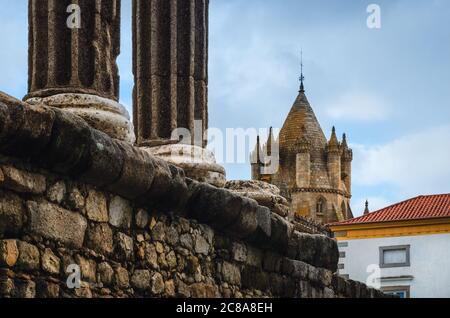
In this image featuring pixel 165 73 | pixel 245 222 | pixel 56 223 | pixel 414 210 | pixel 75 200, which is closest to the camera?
pixel 56 223

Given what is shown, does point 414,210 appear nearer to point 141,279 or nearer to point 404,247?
point 404,247

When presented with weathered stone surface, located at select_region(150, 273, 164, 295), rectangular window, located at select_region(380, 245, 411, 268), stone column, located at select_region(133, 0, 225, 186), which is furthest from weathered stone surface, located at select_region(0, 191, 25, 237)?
rectangular window, located at select_region(380, 245, 411, 268)

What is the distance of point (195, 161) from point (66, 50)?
2.03 metres

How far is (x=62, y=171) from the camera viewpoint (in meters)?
5.86

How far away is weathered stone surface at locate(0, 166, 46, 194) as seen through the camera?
17.6 feet

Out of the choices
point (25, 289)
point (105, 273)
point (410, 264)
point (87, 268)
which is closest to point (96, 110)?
point (105, 273)

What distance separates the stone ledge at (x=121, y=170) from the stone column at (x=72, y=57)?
521 mm

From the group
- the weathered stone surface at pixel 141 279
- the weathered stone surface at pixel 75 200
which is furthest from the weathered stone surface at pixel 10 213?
the weathered stone surface at pixel 141 279

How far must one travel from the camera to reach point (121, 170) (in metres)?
6.31

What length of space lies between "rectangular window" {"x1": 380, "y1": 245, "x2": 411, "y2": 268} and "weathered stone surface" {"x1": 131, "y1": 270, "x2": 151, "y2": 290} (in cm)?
2914

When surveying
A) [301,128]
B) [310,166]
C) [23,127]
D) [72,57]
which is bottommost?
[23,127]

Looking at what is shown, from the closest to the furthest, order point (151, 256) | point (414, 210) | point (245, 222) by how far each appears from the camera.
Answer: point (151, 256) → point (245, 222) → point (414, 210)

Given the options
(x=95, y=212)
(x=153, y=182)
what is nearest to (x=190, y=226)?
(x=153, y=182)
